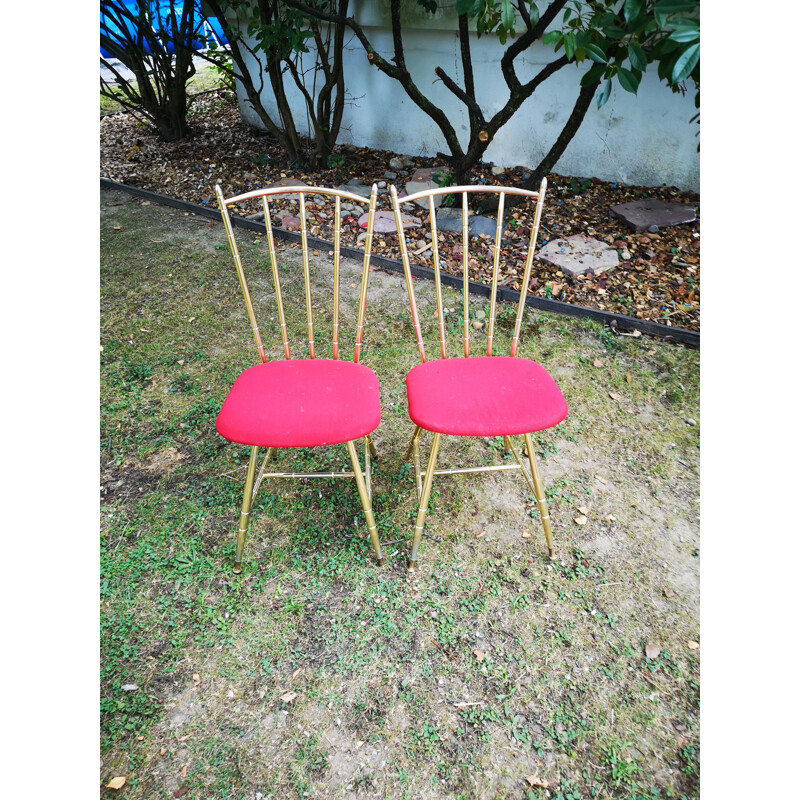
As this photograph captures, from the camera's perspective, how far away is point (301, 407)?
174 centimetres

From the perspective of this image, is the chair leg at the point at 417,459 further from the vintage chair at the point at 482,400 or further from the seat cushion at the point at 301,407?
the seat cushion at the point at 301,407

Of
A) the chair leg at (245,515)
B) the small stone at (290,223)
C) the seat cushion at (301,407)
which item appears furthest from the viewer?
the small stone at (290,223)

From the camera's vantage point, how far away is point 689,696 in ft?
5.45

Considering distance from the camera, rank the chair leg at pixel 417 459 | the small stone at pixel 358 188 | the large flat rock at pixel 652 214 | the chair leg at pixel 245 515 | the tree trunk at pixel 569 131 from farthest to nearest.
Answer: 1. the small stone at pixel 358 188
2. the large flat rock at pixel 652 214
3. the tree trunk at pixel 569 131
4. the chair leg at pixel 417 459
5. the chair leg at pixel 245 515

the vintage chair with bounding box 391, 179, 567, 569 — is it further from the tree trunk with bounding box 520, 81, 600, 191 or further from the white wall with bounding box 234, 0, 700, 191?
the white wall with bounding box 234, 0, 700, 191

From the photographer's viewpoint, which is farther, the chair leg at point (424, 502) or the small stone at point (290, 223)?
the small stone at point (290, 223)

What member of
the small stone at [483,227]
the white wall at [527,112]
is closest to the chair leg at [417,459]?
the small stone at [483,227]

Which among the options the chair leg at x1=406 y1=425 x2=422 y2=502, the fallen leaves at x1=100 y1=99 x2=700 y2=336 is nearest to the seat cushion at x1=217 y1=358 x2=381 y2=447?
the chair leg at x1=406 y1=425 x2=422 y2=502

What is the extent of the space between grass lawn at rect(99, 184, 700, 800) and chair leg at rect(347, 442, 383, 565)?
77 mm

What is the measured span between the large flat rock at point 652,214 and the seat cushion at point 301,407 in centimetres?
267

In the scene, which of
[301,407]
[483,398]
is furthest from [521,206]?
[301,407]

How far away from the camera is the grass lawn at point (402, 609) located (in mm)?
1524

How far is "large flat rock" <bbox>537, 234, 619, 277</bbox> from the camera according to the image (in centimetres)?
351

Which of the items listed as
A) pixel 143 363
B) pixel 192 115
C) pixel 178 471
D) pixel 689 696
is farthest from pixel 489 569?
pixel 192 115
